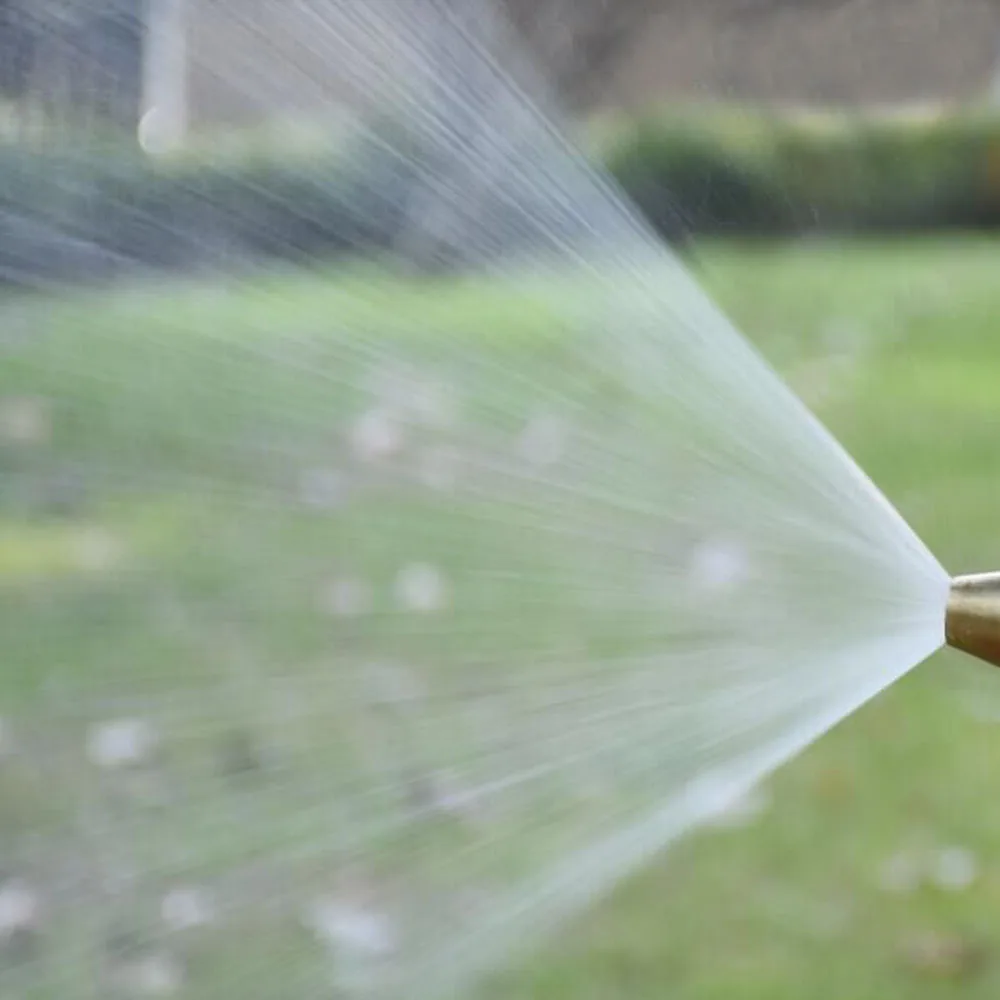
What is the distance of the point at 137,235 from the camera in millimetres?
682

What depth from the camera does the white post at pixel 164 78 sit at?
24.6 inches

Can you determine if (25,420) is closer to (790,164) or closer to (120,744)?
(120,744)

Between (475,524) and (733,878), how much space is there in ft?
0.92

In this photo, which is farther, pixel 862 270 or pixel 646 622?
pixel 862 270

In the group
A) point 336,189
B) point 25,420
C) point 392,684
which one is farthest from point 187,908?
point 336,189

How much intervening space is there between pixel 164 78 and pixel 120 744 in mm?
360

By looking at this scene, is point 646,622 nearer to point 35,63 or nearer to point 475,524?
point 475,524

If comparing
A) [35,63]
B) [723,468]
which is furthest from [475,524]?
[35,63]

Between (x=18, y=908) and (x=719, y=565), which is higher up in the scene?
(x=719, y=565)

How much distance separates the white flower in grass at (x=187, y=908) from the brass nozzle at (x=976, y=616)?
1.60 feet

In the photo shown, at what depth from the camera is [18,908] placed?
0.80 metres

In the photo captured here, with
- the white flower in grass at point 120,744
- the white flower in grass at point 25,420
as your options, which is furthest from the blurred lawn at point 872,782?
the white flower in grass at point 25,420

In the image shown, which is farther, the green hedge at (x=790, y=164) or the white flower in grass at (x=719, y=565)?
the green hedge at (x=790, y=164)

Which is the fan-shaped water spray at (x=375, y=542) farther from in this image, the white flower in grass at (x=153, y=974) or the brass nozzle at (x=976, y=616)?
the brass nozzle at (x=976, y=616)
